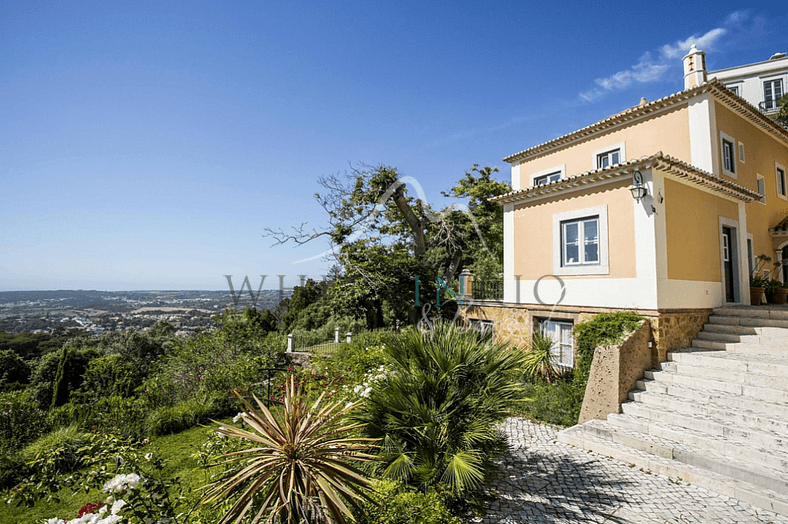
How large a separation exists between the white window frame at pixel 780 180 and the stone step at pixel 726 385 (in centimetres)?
1124

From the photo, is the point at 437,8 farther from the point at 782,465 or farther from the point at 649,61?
the point at 782,465

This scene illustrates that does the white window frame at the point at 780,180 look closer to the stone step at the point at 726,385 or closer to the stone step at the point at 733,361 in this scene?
the stone step at the point at 733,361

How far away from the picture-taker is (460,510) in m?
4.45

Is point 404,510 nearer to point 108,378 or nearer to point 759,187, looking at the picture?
point 108,378

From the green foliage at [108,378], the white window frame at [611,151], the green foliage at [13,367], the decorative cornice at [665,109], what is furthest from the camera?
the green foliage at [13,367]

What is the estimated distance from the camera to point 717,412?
666 centimetres

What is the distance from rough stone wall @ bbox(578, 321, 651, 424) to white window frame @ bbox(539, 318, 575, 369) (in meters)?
2.35

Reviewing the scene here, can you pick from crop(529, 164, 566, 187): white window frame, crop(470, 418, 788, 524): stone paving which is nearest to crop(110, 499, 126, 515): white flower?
crop(470, 418, 788, 524): stone paving

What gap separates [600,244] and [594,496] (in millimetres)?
6627

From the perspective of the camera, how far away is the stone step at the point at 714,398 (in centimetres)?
638

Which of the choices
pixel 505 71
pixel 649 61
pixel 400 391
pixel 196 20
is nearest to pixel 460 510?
pixel 400 391

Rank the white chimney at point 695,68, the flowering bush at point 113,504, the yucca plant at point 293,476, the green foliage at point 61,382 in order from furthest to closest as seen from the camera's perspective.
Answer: the green foliage at point 61,382, the white chimney at point 695,68, the yucca plant at point 293,476, the flowering bush at point 113,504

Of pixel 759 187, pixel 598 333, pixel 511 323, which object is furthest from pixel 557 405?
pixel 759 187

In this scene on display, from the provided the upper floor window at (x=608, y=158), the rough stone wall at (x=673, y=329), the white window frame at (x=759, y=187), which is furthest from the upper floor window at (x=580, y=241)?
the white window frame at (x=759, y=187)
